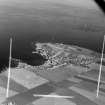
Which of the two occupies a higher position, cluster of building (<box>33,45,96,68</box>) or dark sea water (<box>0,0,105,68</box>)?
dark sea water (<box>0,0,105,68</box>)

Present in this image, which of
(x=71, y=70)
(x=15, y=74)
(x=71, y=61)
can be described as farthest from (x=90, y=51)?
(x=15, y=74)

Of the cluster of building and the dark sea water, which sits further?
the dark sea water

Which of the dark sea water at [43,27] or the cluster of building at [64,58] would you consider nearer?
the cluster of building at [64,58]

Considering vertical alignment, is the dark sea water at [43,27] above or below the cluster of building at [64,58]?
above

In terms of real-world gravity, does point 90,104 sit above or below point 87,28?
below

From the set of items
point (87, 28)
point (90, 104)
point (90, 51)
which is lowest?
point (90, 104)

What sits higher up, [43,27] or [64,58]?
[43,27]

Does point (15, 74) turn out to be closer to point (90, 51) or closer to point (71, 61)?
point (71, 61)

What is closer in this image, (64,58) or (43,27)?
(64,58)
